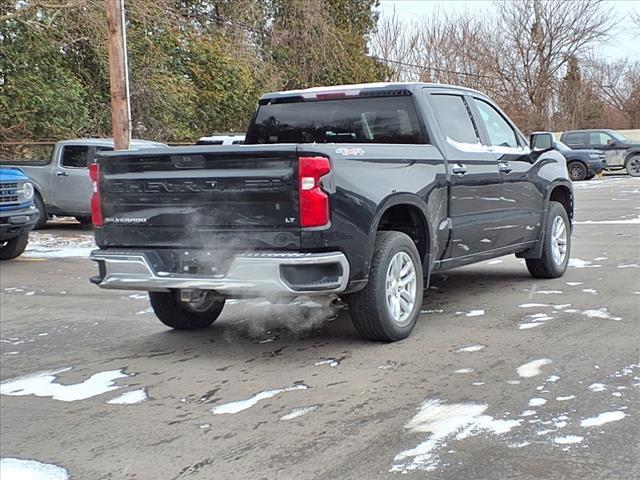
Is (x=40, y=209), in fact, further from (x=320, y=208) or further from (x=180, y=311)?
(x=320, y=208)

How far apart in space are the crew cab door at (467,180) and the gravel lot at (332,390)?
0.61m

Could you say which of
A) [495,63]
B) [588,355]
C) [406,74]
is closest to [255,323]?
[588,355]

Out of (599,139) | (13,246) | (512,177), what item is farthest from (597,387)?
(599,139)

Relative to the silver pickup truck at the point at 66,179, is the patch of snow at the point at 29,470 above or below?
below

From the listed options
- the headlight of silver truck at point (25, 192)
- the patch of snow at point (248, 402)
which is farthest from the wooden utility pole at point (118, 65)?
the patch of snow at point (248, 402)

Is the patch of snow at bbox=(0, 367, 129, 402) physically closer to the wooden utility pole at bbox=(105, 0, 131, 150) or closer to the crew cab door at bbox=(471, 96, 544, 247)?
the crew cab door at bbox=(471, 96, 544, 247)

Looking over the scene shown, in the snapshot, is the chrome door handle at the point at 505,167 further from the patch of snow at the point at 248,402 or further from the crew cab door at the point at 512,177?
the patch of snow at the point at 248,402

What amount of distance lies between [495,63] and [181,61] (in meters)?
22.7

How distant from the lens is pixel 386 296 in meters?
5.44

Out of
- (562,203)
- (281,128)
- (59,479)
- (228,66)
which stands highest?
(228,66)

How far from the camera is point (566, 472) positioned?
336cm

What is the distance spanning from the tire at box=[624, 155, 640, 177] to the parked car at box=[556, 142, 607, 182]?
1.48m

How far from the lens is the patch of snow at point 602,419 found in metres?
3.89

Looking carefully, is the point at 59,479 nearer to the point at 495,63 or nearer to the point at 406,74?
the point at 406,74
